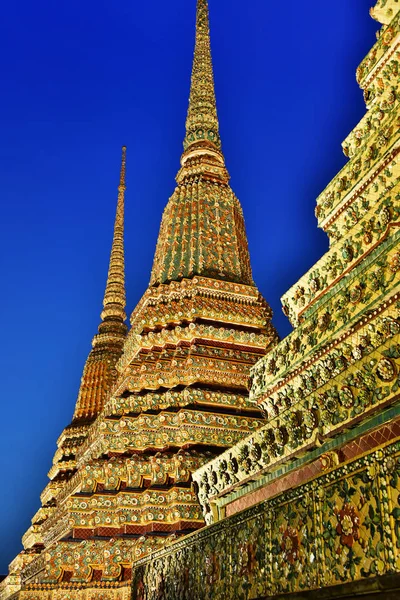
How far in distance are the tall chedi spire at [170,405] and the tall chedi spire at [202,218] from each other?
0.02 meters

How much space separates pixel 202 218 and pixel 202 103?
3.26m

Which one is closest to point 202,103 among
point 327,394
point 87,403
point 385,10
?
point 385,10

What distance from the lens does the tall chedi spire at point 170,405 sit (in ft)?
23.7

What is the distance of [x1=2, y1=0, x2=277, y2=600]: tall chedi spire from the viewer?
284 inches

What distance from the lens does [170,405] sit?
805 centimetres

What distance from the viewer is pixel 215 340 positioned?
866 centimetres

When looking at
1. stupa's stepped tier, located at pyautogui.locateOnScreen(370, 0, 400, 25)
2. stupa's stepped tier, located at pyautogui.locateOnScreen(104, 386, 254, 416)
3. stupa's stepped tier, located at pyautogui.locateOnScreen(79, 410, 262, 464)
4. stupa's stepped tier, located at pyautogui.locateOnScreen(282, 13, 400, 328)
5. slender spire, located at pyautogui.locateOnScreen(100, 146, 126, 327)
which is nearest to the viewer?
stupa's stepped tier, located at pyautogui.locateOnScreen(282, 13, 400, 328)

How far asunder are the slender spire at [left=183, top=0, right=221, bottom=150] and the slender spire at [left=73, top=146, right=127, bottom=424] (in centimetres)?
641

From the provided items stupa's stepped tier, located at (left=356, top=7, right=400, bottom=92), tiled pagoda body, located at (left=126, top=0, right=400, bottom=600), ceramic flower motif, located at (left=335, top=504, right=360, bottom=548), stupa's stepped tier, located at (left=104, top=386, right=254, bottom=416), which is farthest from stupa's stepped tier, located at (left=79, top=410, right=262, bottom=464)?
ceramic flower motif, located at (left=335, top=504, right=360, bottom=548)

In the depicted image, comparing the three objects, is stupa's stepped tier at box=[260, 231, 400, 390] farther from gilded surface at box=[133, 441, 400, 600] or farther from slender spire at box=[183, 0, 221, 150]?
slender spire at box=[183, 0, 221, 150]

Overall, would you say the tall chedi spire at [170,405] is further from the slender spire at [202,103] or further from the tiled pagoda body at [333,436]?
the tiled pagoda body at [333,436]

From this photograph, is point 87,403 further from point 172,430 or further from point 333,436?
point 333,436

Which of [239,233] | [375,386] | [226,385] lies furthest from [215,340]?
[375,386]

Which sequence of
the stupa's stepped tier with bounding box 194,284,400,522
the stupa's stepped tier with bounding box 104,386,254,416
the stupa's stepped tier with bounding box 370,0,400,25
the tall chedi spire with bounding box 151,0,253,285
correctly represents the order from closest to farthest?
the stupa's stepped tier with bounding box 194,284,400,522 → the stupa's stepped tier with bounding box 370,0,400,25 → the stupa's stepped tier with bounding box 104,386,254,416 → the tall chedi spire with bounding box 151,0,253,285
